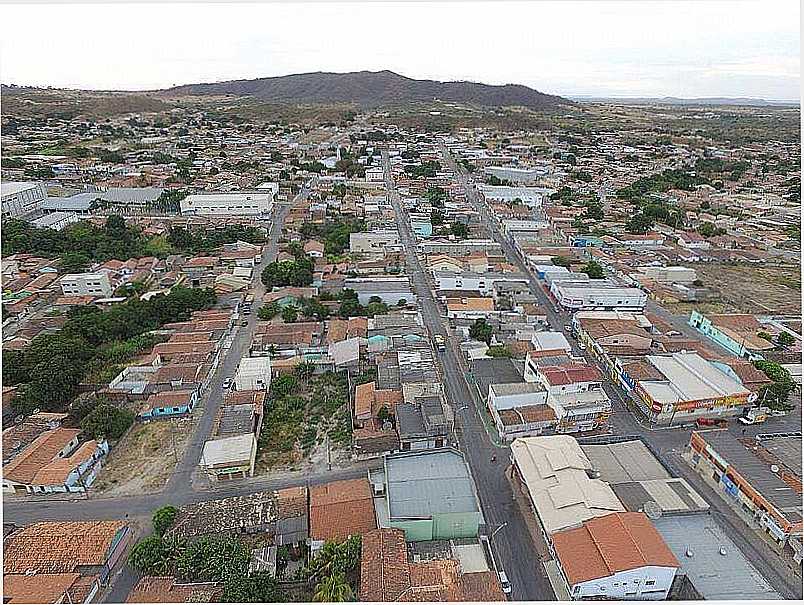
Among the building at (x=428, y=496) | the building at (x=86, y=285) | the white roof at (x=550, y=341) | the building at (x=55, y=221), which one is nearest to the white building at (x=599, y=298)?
the white roof at (x=550, y=341)

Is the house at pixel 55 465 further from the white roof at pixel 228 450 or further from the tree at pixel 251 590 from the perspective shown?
the tree at pixel 251 590

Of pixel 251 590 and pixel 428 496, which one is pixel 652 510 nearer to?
pixel 428 496

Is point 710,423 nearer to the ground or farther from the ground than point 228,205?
nearer to the ground

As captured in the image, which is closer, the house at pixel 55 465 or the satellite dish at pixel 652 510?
the satellite dish at pixel 652 510

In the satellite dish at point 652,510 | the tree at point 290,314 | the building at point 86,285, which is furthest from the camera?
the building at point 86,285

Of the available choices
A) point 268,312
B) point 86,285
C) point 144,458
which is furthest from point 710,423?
point 86,285

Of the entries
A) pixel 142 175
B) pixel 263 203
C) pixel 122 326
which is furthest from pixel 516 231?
pixel 142 175
